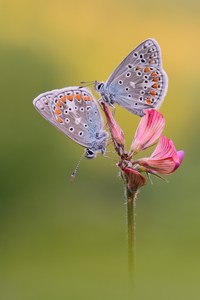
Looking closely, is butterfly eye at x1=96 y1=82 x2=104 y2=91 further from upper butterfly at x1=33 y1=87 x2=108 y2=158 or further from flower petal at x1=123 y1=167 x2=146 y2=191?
flower petal at x1=123 y1=167 x2=146 y2=191

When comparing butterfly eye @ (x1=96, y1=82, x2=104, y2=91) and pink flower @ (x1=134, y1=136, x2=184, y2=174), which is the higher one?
butterfly eye @ (x1=96, y1=82, x2=104, y2=91)

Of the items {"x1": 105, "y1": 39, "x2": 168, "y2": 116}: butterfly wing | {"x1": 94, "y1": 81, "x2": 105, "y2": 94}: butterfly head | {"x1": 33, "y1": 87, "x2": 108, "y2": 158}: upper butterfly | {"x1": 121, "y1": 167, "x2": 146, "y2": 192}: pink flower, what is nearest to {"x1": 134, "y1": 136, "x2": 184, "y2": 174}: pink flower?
{"x1": 121, "y1": 167, "x2": 146, "y2": 192}: pink flower

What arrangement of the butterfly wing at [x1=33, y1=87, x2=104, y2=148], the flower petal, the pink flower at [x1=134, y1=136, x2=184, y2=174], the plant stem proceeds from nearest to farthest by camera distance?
the plant stem, the flower petal, the pink flower at [x1=134, y1=136, x2=184, y2=174], the butterfly wing at [x1=33, y1=87, x2=104, y2=148]

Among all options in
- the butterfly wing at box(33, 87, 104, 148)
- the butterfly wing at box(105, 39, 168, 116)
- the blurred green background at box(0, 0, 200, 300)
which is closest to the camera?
the butterfly wing at box(33, 87, 104, 148)

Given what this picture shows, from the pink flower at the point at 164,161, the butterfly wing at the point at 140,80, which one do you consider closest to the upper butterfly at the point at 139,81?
the butterfly wing at the point at 140,80

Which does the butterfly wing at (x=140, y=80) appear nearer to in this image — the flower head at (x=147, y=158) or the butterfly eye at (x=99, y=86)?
the butterfly eye at (x=99, y=86)

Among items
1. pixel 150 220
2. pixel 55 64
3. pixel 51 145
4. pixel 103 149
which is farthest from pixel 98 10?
pixel 103 149

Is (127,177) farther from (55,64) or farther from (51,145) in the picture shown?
(55,64)

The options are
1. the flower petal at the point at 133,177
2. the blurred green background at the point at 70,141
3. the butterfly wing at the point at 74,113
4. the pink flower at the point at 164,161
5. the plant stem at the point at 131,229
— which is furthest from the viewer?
the blurred green background at the point at 70,141
